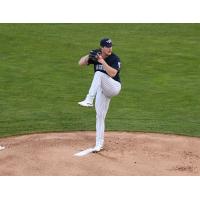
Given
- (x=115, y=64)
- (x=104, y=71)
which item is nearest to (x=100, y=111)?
(x=104, y=71)

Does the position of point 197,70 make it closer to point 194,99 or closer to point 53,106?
point 194,99

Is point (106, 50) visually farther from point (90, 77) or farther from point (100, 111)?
point (90, 77)

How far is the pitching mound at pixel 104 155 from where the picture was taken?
1189cm

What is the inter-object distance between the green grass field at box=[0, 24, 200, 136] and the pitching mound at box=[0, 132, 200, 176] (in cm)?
89

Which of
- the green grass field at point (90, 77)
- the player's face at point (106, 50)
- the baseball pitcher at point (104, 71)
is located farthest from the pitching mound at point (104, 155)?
the player's face at point (106, 50)

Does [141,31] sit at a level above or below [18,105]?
above

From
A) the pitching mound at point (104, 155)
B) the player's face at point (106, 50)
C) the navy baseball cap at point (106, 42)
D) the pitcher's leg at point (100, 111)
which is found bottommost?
the pitching mound at point (104, 155)

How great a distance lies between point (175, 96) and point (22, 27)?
12.9 metres

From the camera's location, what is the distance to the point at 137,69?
2359cm

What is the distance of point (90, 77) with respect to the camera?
2211cm

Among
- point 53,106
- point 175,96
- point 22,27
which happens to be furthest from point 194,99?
point 22,27

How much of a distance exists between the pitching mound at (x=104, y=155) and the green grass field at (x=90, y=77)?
2.92 feet

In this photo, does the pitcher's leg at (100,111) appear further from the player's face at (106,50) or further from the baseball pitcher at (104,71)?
the player's face at (106,50)

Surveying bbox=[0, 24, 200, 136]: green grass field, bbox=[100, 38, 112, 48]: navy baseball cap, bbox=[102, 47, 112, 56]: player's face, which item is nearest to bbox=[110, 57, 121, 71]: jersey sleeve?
bbox=[102, 47, 112, 56]: player's face
